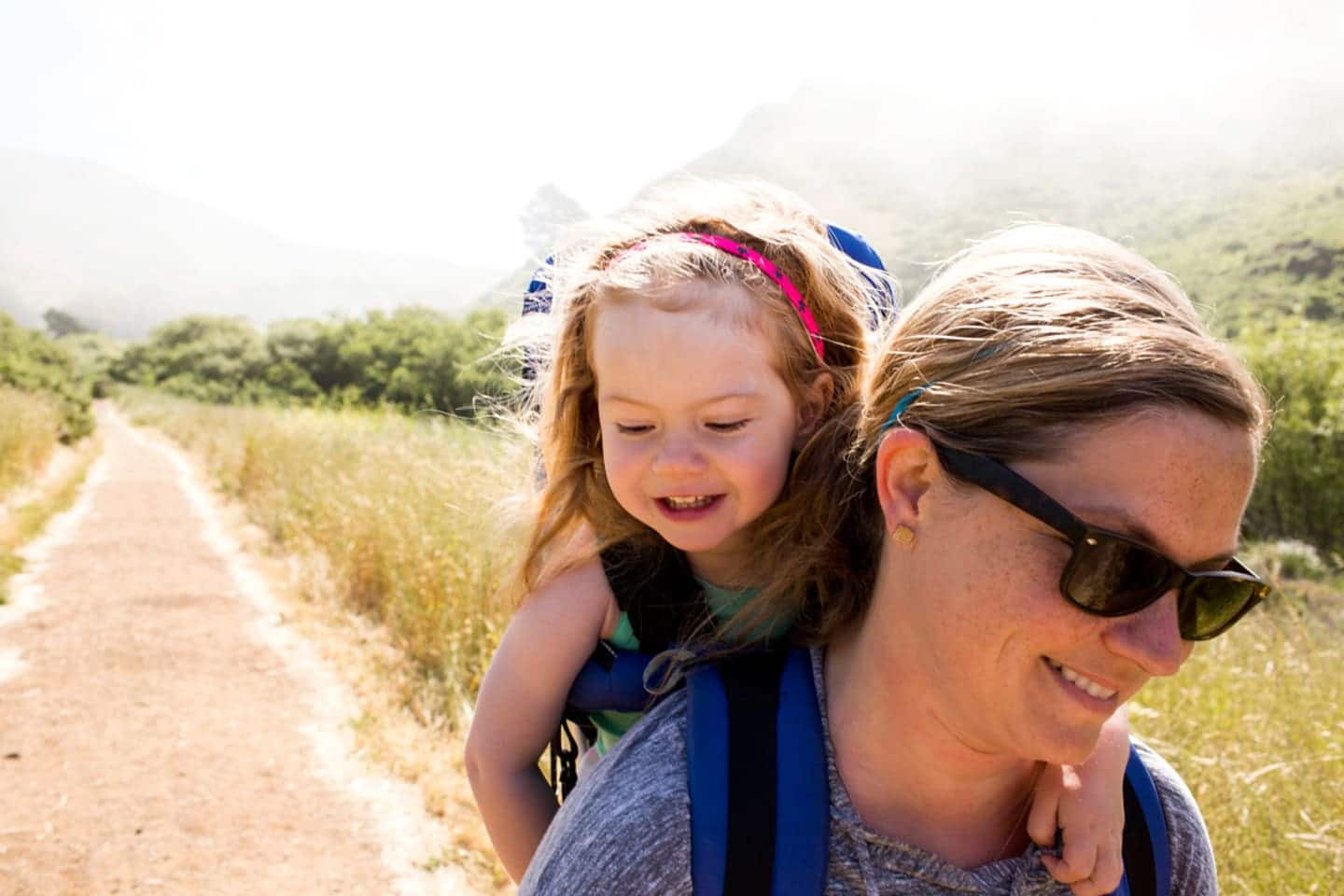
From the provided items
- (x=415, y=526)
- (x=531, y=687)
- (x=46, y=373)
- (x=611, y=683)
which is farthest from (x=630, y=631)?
(x=46, y=373)

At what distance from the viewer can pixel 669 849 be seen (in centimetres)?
104

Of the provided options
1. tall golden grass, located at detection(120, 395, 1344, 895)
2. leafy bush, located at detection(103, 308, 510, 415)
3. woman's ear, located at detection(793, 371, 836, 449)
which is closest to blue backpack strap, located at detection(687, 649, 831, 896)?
woman's ear, located at detection(793, 371, 836, 449)

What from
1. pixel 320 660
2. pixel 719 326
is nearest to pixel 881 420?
pixel 719 326

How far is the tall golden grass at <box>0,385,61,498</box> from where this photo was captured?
1291cm

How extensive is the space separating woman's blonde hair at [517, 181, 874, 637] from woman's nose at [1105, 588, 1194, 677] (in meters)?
0.58

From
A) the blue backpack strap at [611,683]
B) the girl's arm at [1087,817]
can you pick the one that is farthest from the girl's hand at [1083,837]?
the blue backpack strap at [611,683]

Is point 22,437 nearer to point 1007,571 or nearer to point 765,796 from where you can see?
point 765,796

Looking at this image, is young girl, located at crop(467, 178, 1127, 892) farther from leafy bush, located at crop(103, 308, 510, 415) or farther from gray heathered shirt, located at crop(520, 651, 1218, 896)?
leafy bush, located at crop(103, 308, 510, 415)

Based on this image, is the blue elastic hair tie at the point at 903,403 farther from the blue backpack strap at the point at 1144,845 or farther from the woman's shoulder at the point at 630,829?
the blue backpack strap at the point at 1144,845

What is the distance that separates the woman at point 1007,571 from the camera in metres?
1.04

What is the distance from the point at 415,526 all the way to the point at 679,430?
5.08 meters

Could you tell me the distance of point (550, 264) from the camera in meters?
2.05

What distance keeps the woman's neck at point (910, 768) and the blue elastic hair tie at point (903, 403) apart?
0.29m

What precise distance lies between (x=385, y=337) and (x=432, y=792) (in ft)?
140
